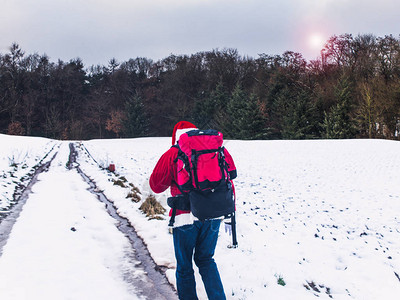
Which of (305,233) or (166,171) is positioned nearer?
(166,171)

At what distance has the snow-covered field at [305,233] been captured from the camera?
4.22m

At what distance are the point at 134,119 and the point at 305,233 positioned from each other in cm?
4919

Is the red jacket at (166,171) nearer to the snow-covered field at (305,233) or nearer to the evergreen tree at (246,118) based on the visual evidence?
the snow-covered field at (305,233)

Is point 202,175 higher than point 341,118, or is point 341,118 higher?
point 341,118

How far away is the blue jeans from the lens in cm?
293

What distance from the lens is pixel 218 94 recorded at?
4772cm

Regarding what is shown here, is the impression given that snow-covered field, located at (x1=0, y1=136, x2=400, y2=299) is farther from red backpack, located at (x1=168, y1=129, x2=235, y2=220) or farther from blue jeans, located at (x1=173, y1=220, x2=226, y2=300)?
red backpack, located at (x1=168, y1=129, x2=235, y2=220)

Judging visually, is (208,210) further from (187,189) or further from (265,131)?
(265,131)

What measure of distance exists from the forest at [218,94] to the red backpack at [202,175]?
31.9m

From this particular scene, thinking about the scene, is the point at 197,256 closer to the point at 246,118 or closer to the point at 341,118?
the point at 341,118

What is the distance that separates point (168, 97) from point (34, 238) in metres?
→ 53.5

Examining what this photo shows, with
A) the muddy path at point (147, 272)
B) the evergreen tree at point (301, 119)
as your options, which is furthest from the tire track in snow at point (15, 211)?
the evergreen tree at point (301, 119)

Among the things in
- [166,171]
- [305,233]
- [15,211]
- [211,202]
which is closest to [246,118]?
[305,233]

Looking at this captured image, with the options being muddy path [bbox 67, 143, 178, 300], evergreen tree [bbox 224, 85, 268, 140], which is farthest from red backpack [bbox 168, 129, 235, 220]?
evergreen tree [bbox 224, 85, 268, 140]
